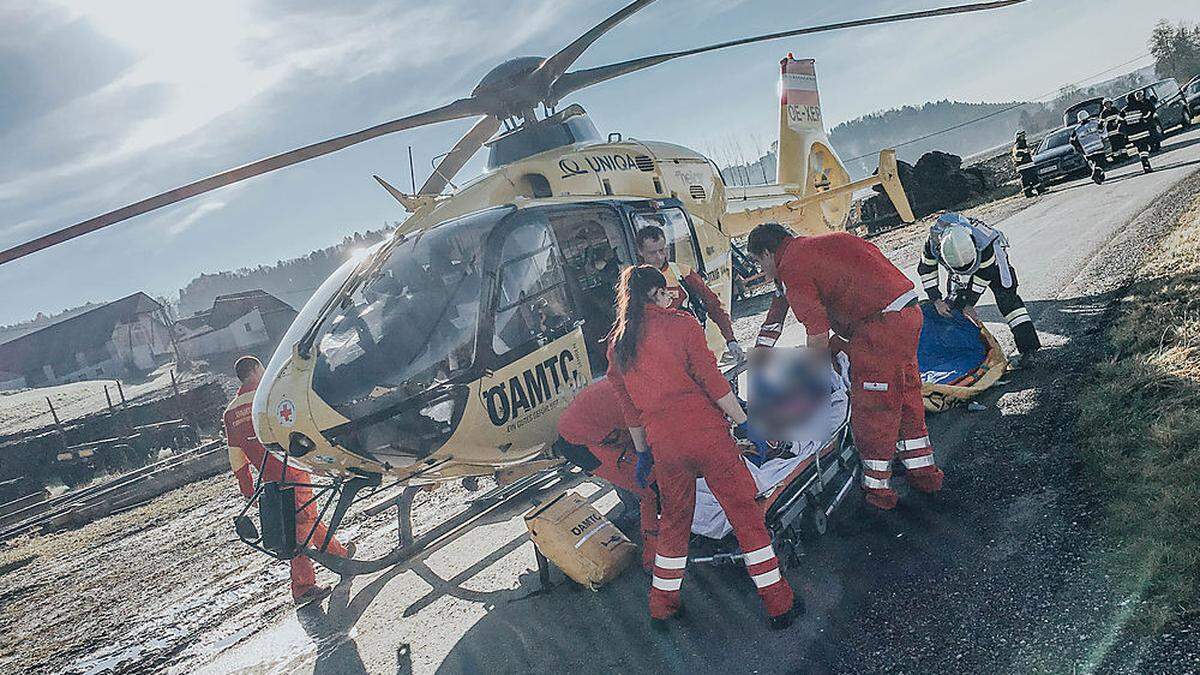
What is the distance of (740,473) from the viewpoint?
12.5 feet

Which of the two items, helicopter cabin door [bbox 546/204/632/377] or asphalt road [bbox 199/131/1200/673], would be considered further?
helicopter cabin door [bbox 546/204/632/377]

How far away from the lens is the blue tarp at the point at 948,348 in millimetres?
6340

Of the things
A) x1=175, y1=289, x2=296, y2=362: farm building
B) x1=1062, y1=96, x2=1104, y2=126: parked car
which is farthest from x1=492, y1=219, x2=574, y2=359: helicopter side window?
x1=175, y1=289, x2=296, y2=362: farm building

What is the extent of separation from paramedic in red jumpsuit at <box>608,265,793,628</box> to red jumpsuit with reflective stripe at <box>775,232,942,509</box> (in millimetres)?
986

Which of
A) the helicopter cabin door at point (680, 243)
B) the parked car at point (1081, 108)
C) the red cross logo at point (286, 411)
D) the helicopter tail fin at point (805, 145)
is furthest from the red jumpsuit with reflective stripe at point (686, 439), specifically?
the parked car at point (1081, 108)

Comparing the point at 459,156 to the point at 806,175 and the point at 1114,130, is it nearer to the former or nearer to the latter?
the point at 806,175

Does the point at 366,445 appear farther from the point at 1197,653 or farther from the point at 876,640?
the point at 1197,653

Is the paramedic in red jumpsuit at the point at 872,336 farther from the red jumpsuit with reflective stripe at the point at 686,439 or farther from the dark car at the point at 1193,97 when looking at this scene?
the dark car at the point at 1193,97

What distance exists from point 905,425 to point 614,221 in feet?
9.89

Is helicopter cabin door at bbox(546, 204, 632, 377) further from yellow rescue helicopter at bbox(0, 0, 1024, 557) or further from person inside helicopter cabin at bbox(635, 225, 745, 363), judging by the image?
person inside helicopter cabin at bbox(635, 225, 745, 363)

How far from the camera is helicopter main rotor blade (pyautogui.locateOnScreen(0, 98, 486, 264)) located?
4793mm

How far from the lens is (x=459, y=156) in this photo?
864 centimetres

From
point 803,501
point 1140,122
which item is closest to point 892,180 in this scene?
point 803,501

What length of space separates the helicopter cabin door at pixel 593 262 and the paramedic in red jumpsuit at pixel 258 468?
271 centimetres
